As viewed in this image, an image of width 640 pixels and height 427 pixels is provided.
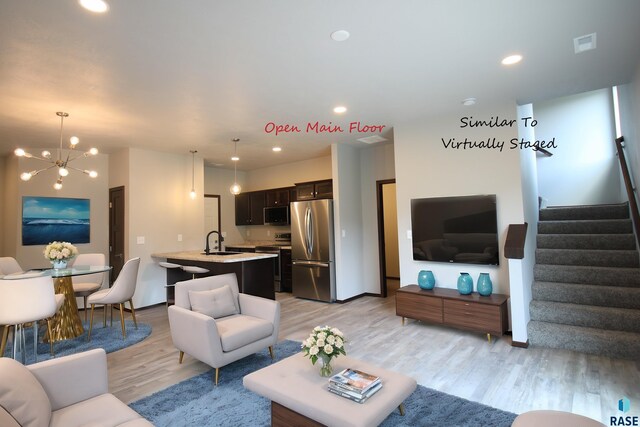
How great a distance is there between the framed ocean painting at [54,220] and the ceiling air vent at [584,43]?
23.7ft

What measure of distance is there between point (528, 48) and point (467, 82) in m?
0.69

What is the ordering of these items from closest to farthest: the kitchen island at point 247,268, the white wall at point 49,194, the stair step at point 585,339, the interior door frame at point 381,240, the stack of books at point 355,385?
the stack of books at point 355,385, the stair step at point 585,339, the kitchen island at point 247,268, the white wall at point 49,194, the interior door frame at point 381,240

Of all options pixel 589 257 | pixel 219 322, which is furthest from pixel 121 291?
pixel 589 257

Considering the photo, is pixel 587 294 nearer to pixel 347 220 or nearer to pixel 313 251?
pixel 347 220

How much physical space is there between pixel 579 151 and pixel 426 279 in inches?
149

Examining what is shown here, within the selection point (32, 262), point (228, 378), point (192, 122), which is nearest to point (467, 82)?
point (192, 122)

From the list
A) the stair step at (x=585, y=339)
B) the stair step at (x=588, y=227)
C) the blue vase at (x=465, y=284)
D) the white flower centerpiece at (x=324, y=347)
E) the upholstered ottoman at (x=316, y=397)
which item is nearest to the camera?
the upholstered ottoman at (x=316, y=397)

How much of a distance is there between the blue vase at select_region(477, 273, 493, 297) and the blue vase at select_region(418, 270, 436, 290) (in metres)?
0.58

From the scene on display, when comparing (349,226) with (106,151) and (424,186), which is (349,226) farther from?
(106,151)

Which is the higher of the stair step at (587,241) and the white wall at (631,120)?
the white wall at (631,120)

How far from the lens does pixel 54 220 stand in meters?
5.79

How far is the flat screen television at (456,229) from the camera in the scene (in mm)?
4105

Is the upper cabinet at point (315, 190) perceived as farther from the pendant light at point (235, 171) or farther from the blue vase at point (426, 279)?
the blue vase at point (426, 279)

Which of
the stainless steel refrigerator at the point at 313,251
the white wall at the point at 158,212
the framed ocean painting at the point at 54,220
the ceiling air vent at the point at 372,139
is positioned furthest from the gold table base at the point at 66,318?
the ceiling air vent at the point at 372,139
